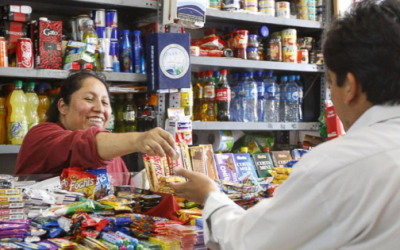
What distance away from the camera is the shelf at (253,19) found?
3.88m

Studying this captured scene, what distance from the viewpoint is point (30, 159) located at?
2461 millimetres

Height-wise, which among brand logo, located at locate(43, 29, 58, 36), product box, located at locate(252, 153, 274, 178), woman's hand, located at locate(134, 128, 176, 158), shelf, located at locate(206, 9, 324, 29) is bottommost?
product box, located at locate(252, 153, 274, 178)

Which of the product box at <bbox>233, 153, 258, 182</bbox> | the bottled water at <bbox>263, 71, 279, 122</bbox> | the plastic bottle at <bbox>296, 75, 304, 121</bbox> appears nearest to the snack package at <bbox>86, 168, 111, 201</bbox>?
the product box at <bbox>233, 153, 258, 182</bbox>

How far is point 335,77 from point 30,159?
1623mm

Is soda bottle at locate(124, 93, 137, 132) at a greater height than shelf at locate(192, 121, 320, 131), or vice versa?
soda bottle at locate(124, 93, 137, 132)

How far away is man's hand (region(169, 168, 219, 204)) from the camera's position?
60.8 inches

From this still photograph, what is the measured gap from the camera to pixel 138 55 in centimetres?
358

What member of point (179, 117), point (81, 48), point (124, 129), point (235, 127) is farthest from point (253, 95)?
point (81, 48)

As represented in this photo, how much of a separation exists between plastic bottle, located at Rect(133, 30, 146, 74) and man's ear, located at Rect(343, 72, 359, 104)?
7.89 feet

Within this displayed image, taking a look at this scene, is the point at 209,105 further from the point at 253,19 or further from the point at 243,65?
the point at 253,19

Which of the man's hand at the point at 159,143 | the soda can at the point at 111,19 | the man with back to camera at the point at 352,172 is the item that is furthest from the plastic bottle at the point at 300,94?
the man with back to camera at the point at 352,172

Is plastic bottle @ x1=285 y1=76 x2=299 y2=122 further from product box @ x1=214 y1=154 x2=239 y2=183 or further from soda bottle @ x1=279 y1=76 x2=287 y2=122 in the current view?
product box @ x1=214 y1=154 x2=239 y2=183

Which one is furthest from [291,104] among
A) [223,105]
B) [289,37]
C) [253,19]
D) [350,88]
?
[350,88]

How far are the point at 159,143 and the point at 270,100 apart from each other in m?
2.57
